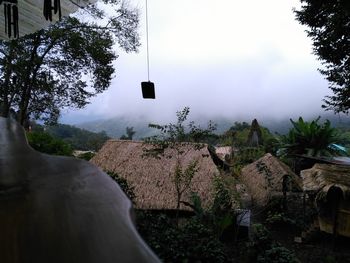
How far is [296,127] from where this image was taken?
44.8ft

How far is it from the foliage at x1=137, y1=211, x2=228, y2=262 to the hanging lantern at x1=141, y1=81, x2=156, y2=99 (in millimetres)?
2155

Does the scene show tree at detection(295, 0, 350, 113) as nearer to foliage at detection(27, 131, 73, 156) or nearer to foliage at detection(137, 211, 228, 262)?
foliage at detection(137, 211, 228, 262)

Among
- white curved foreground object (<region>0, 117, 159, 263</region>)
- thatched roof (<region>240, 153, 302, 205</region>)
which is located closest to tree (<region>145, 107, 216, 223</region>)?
thatched roof (<region>240, 153, 302, 205</region>)

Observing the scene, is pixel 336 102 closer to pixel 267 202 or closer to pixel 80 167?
pixel 267 202

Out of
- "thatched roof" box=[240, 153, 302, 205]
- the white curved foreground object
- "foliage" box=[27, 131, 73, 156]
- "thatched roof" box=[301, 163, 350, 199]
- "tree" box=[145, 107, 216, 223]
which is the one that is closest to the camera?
the white curved foreground object

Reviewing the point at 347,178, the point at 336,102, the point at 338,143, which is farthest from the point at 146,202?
the point at 338,143

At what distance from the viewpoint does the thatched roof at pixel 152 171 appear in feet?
31.8

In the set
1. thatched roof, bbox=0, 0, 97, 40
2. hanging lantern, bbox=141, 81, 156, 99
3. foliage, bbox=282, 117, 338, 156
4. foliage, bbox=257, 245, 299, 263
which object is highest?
thatched roof, bbox=0, 0, 97, 40

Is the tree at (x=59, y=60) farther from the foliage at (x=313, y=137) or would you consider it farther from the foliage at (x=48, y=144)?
the foliage at (x=313, y=137)

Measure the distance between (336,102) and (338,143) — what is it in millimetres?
3058

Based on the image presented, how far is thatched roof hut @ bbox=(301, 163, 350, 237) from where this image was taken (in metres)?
7.55

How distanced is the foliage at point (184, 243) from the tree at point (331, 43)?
241 inches

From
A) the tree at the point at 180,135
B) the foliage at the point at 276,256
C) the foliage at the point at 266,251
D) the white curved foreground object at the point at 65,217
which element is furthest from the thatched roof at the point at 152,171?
the white curved foreground object at the point at 65,217

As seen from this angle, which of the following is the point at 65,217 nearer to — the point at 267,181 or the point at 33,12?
the point at 33,12
